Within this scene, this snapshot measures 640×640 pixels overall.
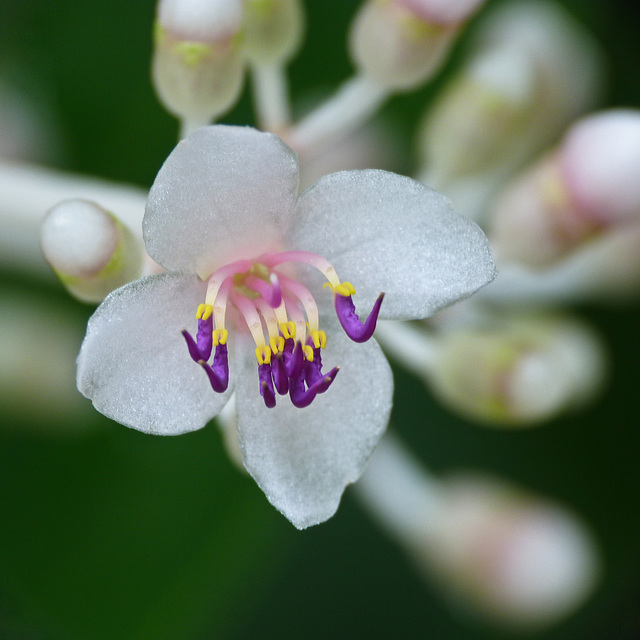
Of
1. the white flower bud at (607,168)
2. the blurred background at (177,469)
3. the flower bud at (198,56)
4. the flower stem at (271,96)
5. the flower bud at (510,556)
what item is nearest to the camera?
the flower bud at (198,56)

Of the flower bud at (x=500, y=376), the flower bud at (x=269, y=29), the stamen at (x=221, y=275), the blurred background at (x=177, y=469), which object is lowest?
the blurred background at (x=177, y=469)

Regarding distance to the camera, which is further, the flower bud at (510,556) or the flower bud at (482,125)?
the flower bud at (510,556)

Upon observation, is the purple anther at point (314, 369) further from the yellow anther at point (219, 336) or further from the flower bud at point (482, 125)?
A: the flower bud at point (482, 125)

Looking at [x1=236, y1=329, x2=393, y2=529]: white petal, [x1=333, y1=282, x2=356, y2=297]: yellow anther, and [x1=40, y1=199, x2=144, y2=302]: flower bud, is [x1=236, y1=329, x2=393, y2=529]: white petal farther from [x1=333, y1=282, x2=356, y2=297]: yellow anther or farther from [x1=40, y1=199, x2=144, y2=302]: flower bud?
[x1=40, y1=199, x2=144, y2=302]: flower bud

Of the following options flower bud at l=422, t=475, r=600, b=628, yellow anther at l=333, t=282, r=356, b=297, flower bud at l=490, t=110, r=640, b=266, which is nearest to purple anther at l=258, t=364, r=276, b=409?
yellow anther at l=333, t=282, r=356, b=297

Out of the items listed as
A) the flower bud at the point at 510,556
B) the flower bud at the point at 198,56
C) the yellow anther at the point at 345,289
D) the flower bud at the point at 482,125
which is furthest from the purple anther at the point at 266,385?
the flower bud at the point at 510,556
